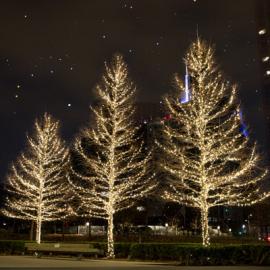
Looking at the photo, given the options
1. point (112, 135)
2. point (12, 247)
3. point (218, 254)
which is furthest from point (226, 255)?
point (12, 247)

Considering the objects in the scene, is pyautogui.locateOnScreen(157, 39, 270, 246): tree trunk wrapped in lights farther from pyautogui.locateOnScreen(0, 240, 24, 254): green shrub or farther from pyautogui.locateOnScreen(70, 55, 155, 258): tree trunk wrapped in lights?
pyautogui.locateOnScreen(0, 240, 24, 254): green shrub

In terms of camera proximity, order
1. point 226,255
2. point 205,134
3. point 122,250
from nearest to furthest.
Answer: point 226,255, point 205,134, point 122,250

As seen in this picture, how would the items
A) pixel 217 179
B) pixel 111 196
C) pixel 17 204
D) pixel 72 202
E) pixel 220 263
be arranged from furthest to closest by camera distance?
pixel 72 202 → pixel 17 204 → pixel 111 196 → pixel 217 179 → pixel 220 263

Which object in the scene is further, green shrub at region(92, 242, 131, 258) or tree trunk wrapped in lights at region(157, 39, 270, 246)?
green shrub at region(92, 242, 131, 258)

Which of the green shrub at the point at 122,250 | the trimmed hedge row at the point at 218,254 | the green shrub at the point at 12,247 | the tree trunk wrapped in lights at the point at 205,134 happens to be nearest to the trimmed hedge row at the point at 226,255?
the trimmed hedge row at the point at 218,254

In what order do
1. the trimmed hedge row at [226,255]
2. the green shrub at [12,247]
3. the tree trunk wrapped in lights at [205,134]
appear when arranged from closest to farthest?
1. the trimmed hedge row at [226,255]
2. the tree trunk wrapped in lights at [205,134]
3. the green shrub at [12,247]

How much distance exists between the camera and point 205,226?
22.6 m

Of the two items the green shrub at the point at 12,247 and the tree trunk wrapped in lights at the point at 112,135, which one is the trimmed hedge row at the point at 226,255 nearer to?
the tree trunk wrapped in lights at the point at 112,135

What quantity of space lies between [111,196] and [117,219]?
26.8 meters

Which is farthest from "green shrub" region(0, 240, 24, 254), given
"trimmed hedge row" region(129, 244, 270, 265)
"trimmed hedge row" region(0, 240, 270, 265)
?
"trimmed hedge row" region(129, 244, 270, 265)

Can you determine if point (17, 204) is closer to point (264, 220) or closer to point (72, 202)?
point (72, 202)

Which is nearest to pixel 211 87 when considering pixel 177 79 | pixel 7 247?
pixel 177 79

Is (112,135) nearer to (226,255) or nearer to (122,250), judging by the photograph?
(122,250)

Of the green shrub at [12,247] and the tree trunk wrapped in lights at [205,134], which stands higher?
the tree trunk wrapped in lights at [205,134]
